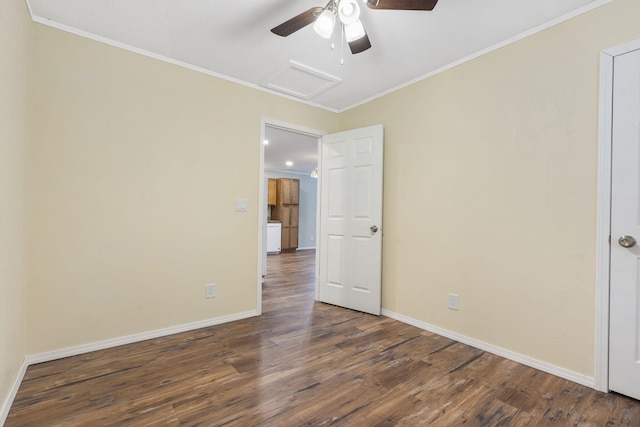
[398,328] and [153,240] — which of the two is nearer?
[153,240]

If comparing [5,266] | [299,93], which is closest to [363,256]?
[299,93]

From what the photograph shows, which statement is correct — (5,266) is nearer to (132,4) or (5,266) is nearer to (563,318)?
(132,4)

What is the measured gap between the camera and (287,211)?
8.42m

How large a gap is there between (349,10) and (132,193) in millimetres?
2118

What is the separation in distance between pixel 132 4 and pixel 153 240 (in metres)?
1.73

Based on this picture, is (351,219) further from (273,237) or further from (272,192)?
(272,192)

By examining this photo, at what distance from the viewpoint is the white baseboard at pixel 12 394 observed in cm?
149

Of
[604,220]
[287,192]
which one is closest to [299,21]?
[604,220]

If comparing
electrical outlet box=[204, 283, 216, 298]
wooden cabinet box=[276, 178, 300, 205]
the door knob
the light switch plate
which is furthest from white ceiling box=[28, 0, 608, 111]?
wooden cabinet box=[276, 178, 300, 205]

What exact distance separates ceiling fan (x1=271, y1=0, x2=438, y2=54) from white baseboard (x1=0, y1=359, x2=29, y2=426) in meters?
2.53

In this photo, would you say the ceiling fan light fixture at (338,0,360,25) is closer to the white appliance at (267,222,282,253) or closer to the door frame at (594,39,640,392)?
the door frame at (594,39,640,392)

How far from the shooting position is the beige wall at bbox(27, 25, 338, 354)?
2.12 m

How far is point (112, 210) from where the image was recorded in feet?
7.68

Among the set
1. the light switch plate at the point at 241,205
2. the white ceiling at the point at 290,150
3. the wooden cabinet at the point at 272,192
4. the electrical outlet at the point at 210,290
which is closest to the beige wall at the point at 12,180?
the electrical outlet at the point at 210,290
